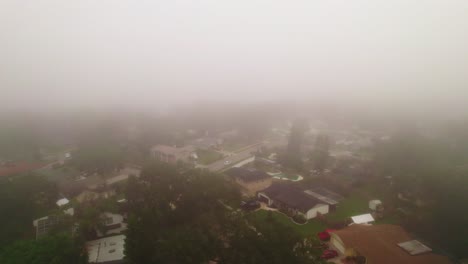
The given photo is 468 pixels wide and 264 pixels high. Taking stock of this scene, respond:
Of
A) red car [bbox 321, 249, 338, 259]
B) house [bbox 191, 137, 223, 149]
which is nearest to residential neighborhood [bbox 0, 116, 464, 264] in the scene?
red car [bbox 321, 249, 338, 259]

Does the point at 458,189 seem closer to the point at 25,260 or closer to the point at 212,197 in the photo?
the point at 212,197

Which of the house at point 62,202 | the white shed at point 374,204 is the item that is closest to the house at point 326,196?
the white shed at point 374,204

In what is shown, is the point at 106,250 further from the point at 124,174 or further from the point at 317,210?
the point at 124,174

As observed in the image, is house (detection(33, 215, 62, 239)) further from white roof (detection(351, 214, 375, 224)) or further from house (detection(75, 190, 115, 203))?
white roof (detection(351, 214, 375, 224))

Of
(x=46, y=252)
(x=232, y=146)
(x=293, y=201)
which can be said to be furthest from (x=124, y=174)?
(x=232, y=146)

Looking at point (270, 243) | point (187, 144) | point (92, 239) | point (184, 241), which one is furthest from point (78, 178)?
point (270, 243)

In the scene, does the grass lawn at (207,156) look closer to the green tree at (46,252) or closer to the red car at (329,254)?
the red car at (329,254)
